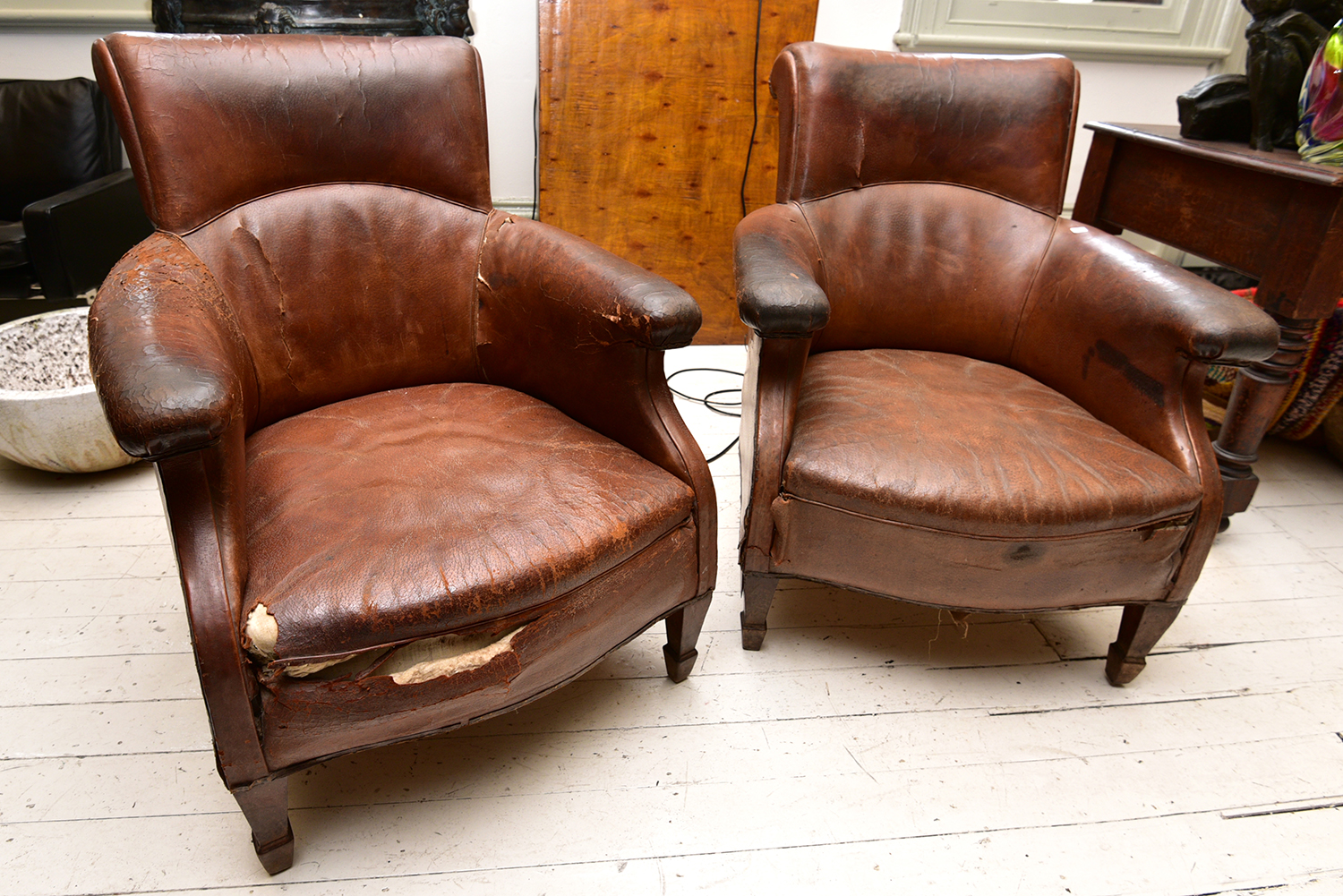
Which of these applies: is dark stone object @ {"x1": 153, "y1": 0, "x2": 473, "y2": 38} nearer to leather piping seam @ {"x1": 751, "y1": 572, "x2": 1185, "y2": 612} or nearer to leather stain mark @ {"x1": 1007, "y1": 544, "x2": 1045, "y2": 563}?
leather piping seam @ {"x1": 751, "y1": 572, "x2": 1185, "y2": 612}

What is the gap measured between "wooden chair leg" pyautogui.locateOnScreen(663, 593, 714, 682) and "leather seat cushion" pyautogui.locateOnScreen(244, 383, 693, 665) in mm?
200

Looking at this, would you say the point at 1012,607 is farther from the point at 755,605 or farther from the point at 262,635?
the point at 262,635

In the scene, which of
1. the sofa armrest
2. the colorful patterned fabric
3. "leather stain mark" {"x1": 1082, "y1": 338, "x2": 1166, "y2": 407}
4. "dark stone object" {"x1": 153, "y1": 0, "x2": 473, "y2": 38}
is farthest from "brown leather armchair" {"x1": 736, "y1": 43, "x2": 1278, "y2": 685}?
the sofa armrest

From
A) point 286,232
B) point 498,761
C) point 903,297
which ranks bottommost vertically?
point 498,761

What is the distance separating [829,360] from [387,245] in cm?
87

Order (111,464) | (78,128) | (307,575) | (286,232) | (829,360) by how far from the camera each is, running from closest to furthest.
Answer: (307,575) < (286,232) < (829,360) < (111,464) < (78,128)

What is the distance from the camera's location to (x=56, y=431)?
181cm

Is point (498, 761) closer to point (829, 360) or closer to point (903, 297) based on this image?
point (829, 360)

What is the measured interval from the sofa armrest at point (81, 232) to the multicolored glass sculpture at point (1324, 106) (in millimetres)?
2673

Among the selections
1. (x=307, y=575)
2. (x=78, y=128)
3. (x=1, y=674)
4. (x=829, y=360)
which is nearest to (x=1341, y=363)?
(x=829, y=360)

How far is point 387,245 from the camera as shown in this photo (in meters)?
1.47

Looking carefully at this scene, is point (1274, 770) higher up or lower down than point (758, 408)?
lower down

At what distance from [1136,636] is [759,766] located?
71cm

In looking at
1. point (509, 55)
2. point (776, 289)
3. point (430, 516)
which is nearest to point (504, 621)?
point (430, 516)
